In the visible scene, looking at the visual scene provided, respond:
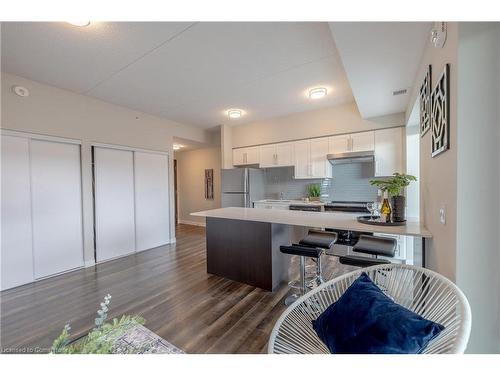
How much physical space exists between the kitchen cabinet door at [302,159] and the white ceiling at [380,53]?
1.58 m

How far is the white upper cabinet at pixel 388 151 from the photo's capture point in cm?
356

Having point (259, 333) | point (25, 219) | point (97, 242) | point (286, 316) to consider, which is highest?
point (25, 219)

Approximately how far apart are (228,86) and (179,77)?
2.22 feet

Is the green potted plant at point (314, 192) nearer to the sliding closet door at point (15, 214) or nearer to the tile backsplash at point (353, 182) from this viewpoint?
the tile backsplash at point (353, 182)

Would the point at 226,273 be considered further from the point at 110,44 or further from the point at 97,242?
the point at 110,44

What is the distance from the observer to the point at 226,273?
9.48 feet

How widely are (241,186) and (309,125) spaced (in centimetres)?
183

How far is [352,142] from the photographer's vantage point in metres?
3.91

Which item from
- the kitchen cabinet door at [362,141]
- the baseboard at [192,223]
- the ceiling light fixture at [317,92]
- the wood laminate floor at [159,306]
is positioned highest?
the ceiling light fixture at [317,92]

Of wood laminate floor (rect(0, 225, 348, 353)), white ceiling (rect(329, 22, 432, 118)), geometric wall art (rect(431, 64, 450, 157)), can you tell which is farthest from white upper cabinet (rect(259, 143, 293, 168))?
geometric wall art (rect(431, 64, 450, 157))

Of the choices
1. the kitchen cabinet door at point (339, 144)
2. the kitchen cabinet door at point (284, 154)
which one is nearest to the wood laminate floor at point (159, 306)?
the kitchen cabinet door at point (339, 144)

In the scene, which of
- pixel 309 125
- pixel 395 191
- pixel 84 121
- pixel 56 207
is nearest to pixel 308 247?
pixel 395 191

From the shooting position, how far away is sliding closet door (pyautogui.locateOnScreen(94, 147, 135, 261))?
360 cm

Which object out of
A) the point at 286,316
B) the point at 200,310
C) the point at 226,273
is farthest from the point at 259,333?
the point at 226,273
